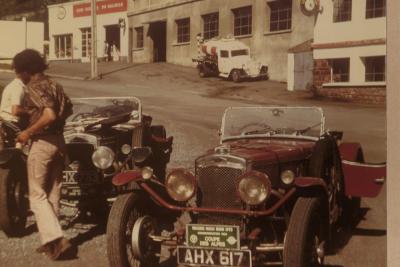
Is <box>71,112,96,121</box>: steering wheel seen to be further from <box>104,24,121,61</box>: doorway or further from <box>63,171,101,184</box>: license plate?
<box>104,24,121,61</box>: doorway

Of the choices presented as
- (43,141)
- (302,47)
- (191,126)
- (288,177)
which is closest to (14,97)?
(43,141)

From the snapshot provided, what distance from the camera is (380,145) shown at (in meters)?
8.95

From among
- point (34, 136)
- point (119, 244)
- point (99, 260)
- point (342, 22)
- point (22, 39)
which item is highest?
point (342, 22)

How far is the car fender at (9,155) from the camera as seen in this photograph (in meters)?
5.57

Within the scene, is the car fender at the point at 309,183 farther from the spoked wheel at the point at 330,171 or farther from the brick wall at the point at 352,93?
the brick wall at the point at 352,93

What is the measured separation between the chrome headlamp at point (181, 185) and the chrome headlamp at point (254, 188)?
0.38m

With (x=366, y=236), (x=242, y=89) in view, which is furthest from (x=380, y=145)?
(x=366, y=236)

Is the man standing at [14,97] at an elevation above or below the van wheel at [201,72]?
below

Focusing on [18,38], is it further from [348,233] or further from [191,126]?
[348,233]

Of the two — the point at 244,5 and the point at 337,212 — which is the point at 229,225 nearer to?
the point at 337,212

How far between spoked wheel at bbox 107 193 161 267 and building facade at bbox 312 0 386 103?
3.84m

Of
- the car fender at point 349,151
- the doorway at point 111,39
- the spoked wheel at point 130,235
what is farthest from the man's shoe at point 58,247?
the doorway at point 111,39

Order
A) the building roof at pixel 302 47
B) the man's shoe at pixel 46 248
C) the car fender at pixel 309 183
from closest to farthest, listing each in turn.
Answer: the car fender at pixel 309 183 < the man's shoe at pixel 46 248 < the building roof at pixel 302 47

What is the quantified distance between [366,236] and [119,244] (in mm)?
2459
